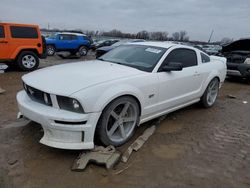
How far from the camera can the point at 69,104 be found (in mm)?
3029

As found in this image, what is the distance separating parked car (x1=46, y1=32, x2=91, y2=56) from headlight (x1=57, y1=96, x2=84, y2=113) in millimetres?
15896

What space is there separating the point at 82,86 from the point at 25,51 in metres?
7.66

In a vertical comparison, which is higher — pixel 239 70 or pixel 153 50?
pixel 153 50

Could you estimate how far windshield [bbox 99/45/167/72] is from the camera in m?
4.10

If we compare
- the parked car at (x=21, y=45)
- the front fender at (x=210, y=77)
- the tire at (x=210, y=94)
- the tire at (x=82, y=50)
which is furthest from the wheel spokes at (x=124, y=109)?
the tire at (x=82, y=50)

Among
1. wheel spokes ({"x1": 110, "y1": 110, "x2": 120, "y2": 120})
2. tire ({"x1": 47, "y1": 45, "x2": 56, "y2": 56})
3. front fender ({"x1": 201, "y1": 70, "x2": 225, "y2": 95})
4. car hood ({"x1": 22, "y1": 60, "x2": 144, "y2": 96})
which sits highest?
car hood ({"x1": 22, "y1": 60, "x2": 144, "y2": 96})

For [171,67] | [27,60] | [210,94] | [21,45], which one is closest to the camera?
[171,67]

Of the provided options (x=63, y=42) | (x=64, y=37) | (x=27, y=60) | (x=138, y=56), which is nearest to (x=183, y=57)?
(x=138, y=56)

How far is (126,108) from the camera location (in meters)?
3.56

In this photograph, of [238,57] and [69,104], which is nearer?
[69,104]

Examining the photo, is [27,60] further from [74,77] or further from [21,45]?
[74,77]

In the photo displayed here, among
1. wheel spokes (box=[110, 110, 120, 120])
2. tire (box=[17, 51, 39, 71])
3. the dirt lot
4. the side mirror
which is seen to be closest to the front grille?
the dirt lot

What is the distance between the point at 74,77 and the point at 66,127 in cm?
73

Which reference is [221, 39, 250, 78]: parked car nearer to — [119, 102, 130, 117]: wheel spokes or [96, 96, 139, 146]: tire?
[96, 96, 139, 146]: tire
